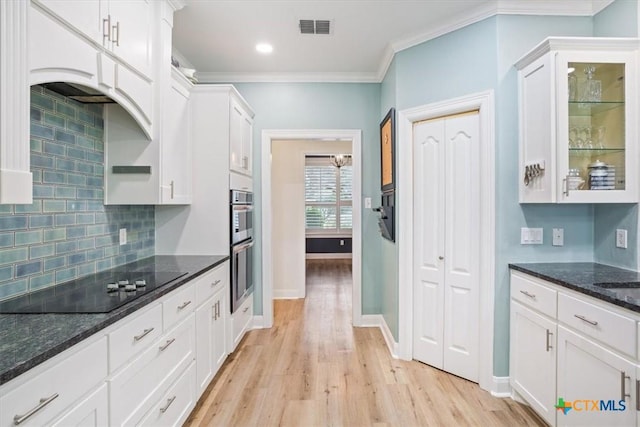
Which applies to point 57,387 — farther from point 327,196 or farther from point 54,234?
point 327,196

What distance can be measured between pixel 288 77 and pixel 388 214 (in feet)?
6.21

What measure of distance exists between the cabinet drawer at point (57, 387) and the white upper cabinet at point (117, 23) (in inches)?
51.6

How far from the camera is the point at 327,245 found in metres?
8.38

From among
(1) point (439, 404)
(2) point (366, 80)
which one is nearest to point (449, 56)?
(2) point (366, 80)

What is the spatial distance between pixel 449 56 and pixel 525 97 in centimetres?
69

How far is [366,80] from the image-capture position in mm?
3715

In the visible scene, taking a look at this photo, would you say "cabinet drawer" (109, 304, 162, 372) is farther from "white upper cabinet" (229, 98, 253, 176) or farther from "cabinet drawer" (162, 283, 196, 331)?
"white upper cabinet" (229, 98, 253, 176)

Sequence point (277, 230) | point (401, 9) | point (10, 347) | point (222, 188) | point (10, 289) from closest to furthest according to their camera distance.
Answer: point (10, 347), point (10, 289), point (401, 9), point (222, 188), point (277, 230)

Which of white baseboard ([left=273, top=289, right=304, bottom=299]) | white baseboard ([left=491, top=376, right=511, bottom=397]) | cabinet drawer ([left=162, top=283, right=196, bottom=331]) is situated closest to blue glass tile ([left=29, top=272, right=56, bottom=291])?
cabinet drawer ([left=162, top=283, right=196, bottom=331])

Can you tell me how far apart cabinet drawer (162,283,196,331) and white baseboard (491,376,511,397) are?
2.14 meters

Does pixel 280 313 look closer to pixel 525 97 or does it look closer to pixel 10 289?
pixel 10 289

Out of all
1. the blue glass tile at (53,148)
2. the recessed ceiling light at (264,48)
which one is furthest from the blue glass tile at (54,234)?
the recessed ceiling light at (264,48)

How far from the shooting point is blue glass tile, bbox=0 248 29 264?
149 cm

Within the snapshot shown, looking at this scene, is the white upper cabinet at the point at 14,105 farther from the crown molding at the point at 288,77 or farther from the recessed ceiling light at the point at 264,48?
the crown molding at the point at 288,77
